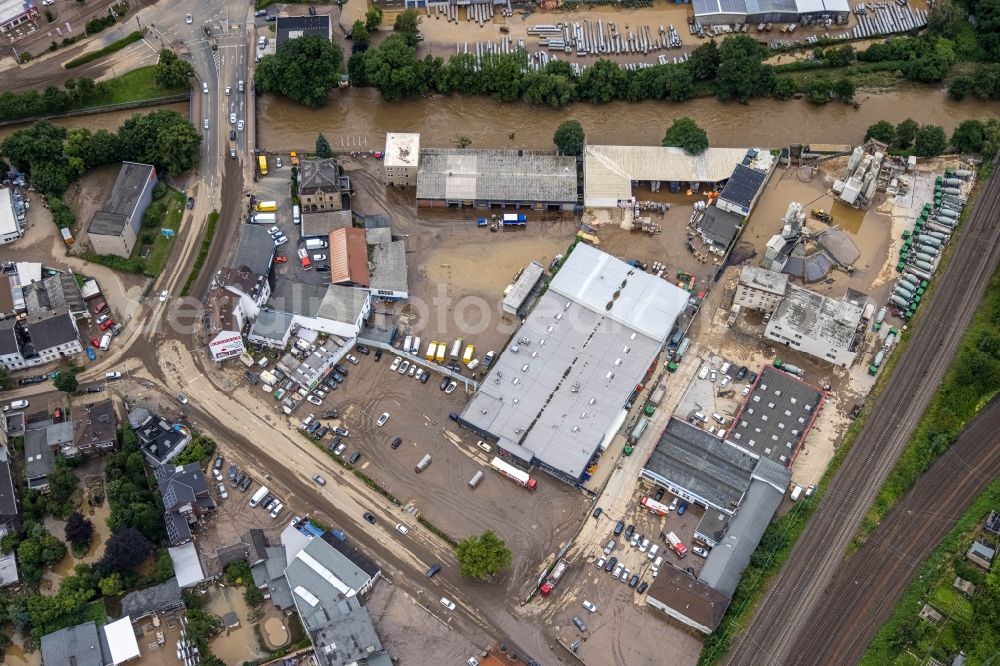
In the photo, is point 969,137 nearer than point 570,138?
No

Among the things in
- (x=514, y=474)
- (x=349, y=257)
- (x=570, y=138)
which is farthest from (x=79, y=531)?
(x=570, y=138)

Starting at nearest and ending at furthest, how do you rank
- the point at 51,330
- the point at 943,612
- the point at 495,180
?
the point at 943,612
the point at 51,330
the point at 495,180

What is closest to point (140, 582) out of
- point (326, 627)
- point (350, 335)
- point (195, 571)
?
point (195, 571)

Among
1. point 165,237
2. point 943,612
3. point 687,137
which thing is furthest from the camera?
point 687,137

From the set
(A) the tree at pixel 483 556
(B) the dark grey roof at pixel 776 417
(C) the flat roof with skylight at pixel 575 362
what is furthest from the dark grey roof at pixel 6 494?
(B) the dark grey roof at pixel 776 417

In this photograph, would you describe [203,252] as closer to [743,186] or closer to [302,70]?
[302,70]

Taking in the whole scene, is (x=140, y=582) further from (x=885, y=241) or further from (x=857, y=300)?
(x=885, y=241)

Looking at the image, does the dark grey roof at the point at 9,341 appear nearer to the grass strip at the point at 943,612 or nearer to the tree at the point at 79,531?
the tree at the point at 79,531
